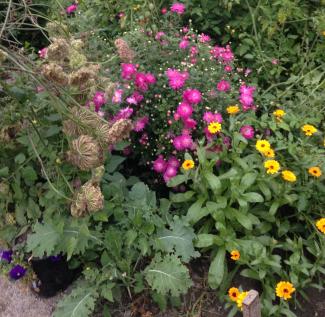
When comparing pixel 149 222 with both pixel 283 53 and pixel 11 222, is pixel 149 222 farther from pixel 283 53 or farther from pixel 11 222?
pixel 283 53

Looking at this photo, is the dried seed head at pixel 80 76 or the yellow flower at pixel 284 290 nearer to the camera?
the dried seed head at pixel 80 76

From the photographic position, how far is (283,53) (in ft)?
10.9

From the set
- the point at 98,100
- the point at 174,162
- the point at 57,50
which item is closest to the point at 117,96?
the point at 98,100

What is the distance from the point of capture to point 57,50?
1821 millimetres

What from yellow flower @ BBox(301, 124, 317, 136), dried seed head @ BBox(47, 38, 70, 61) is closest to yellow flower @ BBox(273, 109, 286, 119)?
yellow flower @ BBox(301, 124, 317, 136)

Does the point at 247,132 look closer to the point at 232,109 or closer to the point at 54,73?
the point at 232,109

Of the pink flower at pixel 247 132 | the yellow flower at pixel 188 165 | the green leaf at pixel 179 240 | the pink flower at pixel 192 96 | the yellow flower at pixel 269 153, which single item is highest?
the pink flower at pixel 192 96

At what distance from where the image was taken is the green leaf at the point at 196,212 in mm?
2287

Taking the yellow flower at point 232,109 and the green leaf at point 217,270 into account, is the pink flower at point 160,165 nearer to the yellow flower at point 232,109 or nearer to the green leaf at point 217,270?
the yellow flower at point 232,109

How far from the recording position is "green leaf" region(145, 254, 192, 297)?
2102 mm

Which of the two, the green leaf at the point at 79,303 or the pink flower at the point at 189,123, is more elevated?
the pink flower at the point at 189,123

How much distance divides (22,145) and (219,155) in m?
1.04

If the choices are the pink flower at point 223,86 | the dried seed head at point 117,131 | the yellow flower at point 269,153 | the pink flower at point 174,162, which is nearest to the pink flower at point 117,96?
the pink flower at point 174,162

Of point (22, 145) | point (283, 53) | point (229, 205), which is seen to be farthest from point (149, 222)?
point (283, 53)
